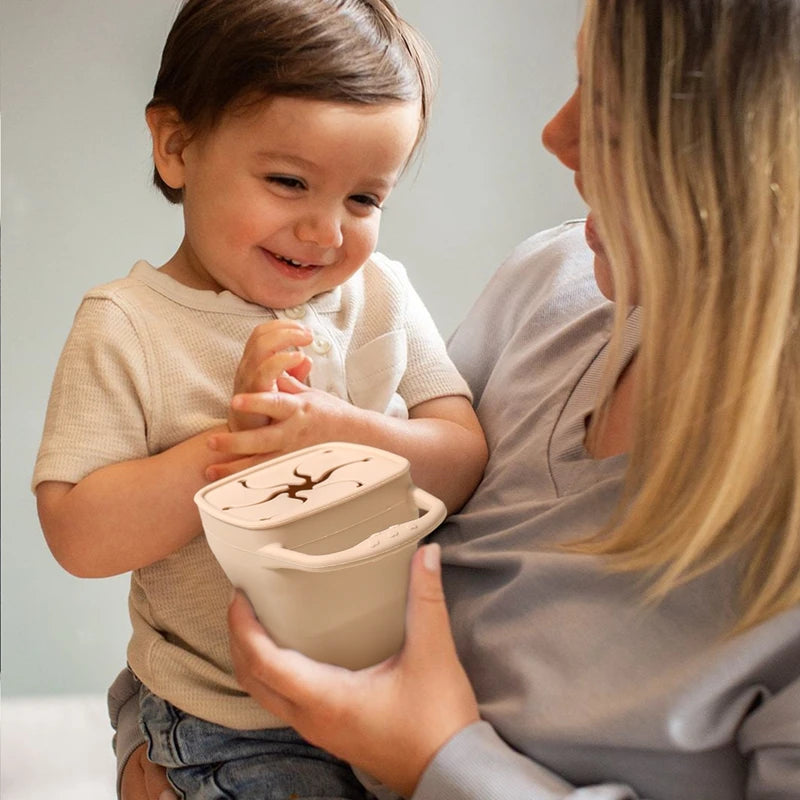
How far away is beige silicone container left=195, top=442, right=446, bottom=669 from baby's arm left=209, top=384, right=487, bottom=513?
5 centimetres

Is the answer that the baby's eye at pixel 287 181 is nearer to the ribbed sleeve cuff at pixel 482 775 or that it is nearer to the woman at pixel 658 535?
the woman at pixel 658 535

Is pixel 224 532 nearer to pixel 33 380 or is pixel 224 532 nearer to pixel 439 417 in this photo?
pixel 439 417

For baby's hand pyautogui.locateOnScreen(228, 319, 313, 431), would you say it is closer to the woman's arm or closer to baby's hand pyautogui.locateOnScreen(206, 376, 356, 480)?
baby's hand pyautogui.locateOnScreen(206, 376, 356, 480)

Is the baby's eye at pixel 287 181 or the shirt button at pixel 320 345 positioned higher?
the baby's eye at pixel 287 181

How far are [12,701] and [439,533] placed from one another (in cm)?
73

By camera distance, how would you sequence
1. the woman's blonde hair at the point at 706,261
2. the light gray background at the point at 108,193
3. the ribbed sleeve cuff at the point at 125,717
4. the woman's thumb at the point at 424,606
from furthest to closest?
the light gray background at the point at 108,193 < the ribbed sleeve cuff at the point at 125,717 < the woman's thumb at the point at 424,606 < the woman's blonde hair at the point at 706,261

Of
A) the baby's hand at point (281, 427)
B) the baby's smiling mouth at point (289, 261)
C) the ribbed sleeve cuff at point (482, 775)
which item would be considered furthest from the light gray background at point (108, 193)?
the ribbed sleeve cuff at point (482, 775)

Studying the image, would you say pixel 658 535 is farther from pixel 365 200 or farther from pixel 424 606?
pixel 365 200

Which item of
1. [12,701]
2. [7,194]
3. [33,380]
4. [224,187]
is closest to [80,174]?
[7,194]

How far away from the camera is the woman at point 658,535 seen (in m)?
0.70

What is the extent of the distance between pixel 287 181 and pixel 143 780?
556 millimetres

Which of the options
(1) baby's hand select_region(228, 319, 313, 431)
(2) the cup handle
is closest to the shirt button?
(1) baby's hand select_region(228, 319, 313, 431)

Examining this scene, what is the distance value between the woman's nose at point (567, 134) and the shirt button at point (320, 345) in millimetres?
263

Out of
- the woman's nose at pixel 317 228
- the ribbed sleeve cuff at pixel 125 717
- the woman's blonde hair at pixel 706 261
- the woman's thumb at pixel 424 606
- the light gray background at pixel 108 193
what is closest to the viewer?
the woman's blonde hair at pixel 706 261
